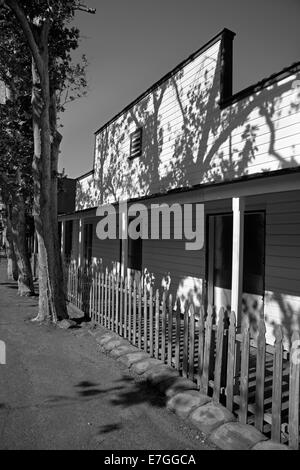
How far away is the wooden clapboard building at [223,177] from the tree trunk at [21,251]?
3264 mm

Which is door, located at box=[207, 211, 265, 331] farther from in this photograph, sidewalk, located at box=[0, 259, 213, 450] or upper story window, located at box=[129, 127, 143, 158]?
upper story window, located at box=[129, 127, 143, 158]

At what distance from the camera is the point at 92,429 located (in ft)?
12.1

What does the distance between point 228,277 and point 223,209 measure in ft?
5.25

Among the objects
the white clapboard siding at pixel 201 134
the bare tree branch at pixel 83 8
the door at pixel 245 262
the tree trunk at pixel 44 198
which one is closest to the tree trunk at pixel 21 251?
the white clapboard siding at pixel 201 134

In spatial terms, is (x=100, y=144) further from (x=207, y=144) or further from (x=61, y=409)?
(x=61, y=409)

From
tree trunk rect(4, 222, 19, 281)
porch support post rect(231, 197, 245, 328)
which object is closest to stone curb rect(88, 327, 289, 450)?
porch support post rect(231, 197, 245, 328)

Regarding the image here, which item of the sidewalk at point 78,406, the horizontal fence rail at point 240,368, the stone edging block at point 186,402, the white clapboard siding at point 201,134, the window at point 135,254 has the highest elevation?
the white clapboard siding at point 201,134

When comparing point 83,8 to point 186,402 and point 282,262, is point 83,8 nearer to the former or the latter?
point 282,262

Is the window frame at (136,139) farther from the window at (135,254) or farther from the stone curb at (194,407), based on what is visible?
the stone curb at (194,407)

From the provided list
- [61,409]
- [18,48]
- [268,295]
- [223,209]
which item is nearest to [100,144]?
[18,48]

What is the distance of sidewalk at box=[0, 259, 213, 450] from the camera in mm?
3482

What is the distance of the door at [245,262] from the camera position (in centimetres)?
684
